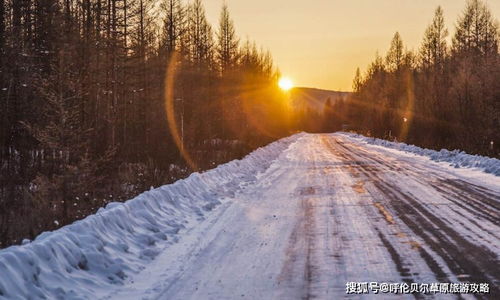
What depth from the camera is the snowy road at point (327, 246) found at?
5.53 metres

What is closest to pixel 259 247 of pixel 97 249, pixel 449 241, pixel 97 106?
pixel 97 249

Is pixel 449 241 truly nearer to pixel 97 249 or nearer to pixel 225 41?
pixel 97 249

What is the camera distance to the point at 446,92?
37.2m

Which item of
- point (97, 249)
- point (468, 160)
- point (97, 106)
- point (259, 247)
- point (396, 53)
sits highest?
point (396, 53)

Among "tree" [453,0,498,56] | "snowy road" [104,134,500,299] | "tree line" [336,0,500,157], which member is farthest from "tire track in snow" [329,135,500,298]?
"tree" [453,0,498,56]

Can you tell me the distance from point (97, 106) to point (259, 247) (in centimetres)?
1863

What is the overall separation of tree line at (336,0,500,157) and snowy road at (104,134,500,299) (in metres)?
14.4

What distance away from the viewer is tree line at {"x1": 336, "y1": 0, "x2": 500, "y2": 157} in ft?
95.0

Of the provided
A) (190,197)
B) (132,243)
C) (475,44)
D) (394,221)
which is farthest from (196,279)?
(475,44)

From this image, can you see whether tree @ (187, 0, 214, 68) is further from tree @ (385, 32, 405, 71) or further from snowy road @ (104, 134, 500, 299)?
tree @ (385, 32, 405, 71)

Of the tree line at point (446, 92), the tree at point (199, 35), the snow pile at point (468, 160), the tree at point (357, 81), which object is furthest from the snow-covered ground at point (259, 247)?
the tree at point (357, 81)

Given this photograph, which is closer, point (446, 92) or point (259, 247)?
Answer: point (259, 247)

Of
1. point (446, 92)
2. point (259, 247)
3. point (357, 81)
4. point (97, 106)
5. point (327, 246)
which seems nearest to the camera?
point (327, 246)

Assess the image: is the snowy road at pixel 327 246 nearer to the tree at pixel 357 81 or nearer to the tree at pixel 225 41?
the tree at pixel 225 41
